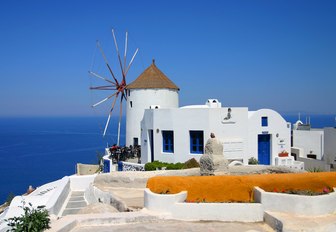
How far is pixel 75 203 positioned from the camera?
60.0ft

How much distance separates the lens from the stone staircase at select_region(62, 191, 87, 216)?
16.7 metres

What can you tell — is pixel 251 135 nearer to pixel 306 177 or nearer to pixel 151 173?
pixel 151 173

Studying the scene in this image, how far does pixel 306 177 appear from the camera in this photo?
465 inches

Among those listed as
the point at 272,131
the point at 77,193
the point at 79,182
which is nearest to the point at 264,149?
the point at 272,131

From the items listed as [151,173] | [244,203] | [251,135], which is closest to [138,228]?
[244,203]

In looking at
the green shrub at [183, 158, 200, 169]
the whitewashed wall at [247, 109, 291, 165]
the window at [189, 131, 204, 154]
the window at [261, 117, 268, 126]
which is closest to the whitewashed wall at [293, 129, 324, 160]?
the whitewashed wall at [247, 109, 291, 165]

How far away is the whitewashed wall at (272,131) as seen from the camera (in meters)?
24.8

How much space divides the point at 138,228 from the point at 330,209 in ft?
17.9

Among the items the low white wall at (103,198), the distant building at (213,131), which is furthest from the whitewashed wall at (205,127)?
the low white wall at (103,198)

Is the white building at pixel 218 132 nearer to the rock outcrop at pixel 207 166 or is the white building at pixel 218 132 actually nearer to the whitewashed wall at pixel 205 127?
the whitewashed wall at pixel 205 127

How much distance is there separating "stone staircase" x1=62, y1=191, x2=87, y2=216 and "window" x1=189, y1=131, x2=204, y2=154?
7.43m

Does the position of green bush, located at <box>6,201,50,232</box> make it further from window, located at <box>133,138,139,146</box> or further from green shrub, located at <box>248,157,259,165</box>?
window, located at <box>133,138,139,146</box>

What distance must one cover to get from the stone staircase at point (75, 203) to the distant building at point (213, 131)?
22.9 ft

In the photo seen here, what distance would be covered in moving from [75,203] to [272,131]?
1411 cm
